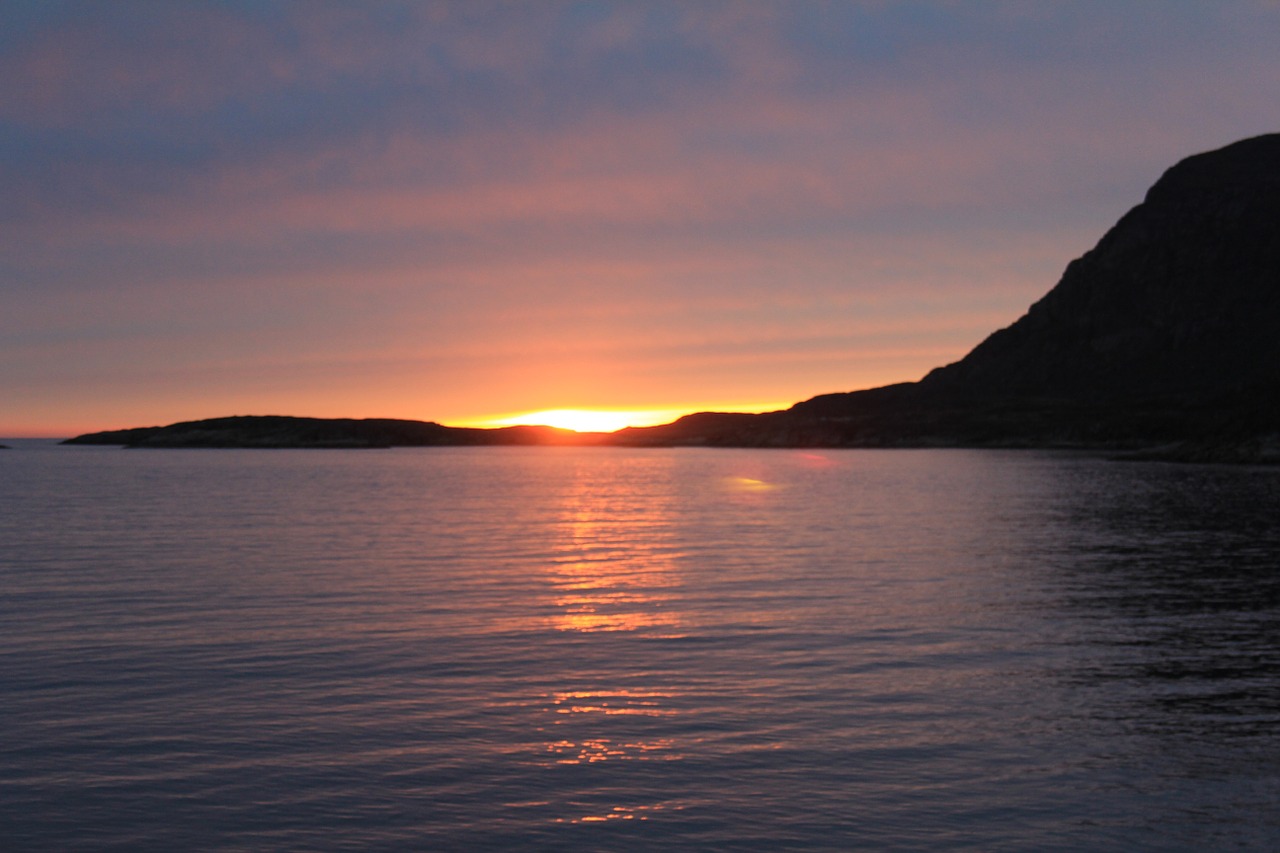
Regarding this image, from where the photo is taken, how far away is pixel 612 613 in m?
29.9

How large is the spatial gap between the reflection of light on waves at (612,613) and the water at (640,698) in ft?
0.37

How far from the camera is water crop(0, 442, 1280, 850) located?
13.8m

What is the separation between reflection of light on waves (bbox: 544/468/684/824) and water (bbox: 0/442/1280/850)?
0.11 meters

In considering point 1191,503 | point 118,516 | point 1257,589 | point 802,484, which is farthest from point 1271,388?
point 118,516

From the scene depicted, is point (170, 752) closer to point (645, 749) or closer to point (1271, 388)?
point (645, 749)

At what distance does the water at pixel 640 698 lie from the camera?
1378 centimetres

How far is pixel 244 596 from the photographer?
3203cm

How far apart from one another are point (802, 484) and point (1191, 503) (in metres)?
45.0

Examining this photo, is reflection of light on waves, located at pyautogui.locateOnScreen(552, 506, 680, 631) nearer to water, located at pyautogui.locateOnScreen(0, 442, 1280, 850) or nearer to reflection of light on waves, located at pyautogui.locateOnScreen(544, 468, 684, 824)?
reflection of light on waves, located at pyautogui.locateOnScreen(544, 468, 684, 824)

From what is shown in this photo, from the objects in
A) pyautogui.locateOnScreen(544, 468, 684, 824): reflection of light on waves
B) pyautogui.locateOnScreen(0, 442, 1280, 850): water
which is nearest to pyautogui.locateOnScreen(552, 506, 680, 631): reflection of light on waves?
pyautogui.locateOnScreen(544, 468, 684, 824): reflection of light on waves

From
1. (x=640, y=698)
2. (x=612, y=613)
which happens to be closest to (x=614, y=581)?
(x=612, y=613)

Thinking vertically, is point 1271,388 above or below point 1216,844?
above

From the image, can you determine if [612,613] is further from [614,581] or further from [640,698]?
[640,698]

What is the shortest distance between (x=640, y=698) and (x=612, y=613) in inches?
393
